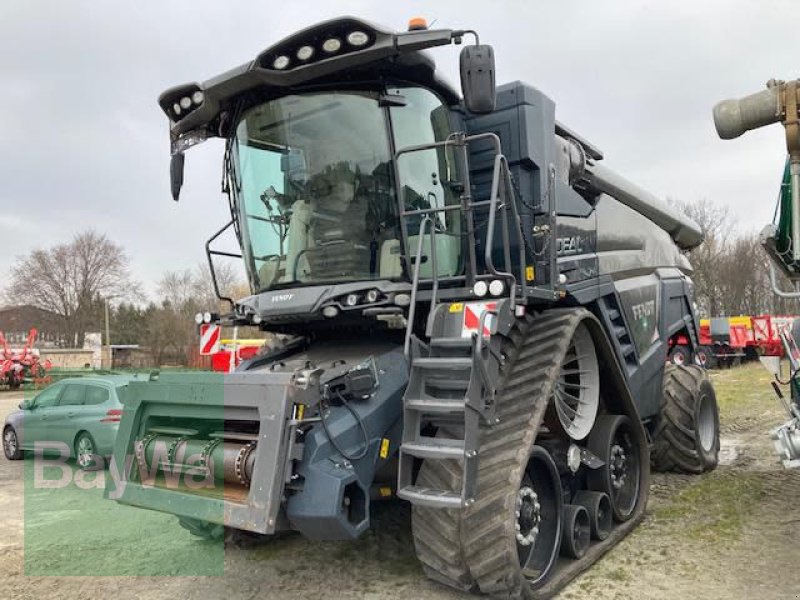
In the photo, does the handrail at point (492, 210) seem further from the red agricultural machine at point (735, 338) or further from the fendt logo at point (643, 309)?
the red agricultural machine at point (735, 338)

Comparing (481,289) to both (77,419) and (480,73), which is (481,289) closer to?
(480,73)

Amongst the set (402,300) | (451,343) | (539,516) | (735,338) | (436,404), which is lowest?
(539,516)

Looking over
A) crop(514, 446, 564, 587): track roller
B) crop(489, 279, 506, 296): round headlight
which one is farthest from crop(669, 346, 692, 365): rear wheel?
crop(489, 279, 506, 296): round headlight

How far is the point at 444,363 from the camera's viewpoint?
4.13 m

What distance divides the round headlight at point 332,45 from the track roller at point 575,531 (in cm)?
354

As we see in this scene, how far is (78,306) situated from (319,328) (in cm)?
6164

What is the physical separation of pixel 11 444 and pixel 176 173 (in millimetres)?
7804

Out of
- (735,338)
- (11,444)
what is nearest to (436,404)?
(11,444)

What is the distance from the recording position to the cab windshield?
4.96 m

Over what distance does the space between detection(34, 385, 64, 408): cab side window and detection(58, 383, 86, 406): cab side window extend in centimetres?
19

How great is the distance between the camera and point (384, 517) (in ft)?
19.9

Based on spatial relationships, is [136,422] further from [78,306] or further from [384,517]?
[78,306]

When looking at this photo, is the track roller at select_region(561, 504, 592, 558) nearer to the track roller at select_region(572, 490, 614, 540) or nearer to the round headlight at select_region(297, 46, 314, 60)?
the track roller at select_region(572, 490, 614, 540)

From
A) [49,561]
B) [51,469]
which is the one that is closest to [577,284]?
[49,561]
